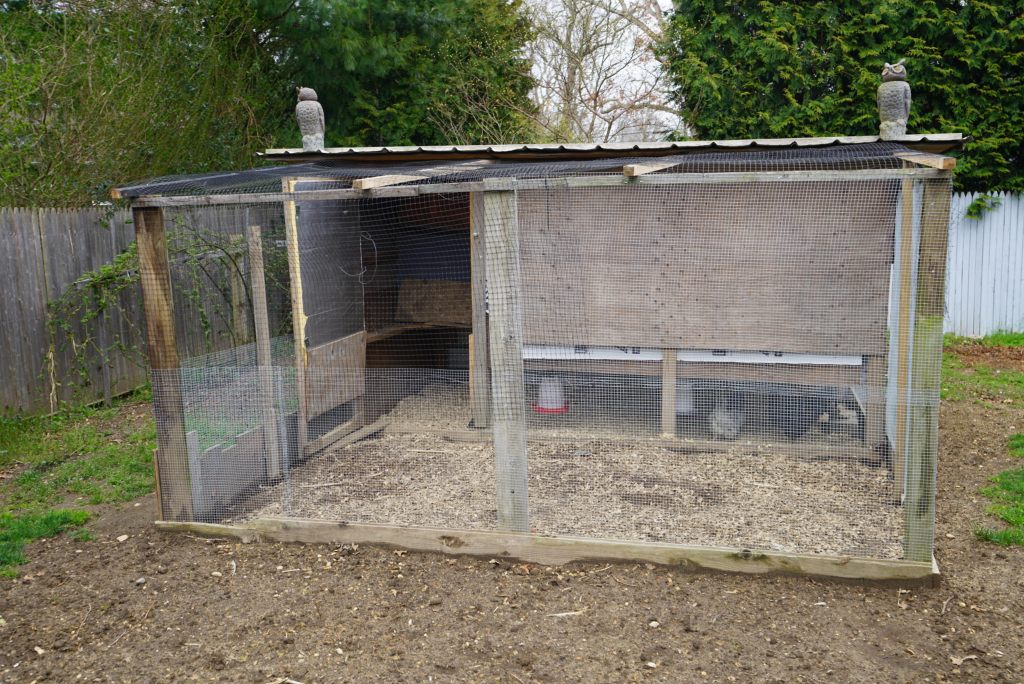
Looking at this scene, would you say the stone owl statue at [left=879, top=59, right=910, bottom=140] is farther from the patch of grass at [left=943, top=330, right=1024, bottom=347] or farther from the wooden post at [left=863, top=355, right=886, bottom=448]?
the patch of grass at [left=943, top=330, right=1024, bottom=347]

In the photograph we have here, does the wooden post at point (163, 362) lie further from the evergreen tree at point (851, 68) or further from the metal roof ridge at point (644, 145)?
the evergreen tree at point (851, 68)

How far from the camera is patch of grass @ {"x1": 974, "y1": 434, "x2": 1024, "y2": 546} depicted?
13.6 ft

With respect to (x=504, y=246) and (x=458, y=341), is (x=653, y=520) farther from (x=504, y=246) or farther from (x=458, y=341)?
(x=458, y=341)

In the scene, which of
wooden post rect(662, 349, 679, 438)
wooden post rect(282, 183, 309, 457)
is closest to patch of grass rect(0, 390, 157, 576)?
wooden post rect(282, 183, 309, 457)

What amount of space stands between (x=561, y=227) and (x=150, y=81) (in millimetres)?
4941

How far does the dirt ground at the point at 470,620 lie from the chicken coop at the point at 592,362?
182 mm

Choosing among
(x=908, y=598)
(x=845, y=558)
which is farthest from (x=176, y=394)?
(x=908, y=598)

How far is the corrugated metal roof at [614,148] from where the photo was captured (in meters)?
4.56

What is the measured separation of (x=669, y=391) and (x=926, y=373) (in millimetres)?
2183

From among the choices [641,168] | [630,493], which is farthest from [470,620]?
[641,168]

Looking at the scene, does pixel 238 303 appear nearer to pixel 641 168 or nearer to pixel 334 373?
pixel 334 373

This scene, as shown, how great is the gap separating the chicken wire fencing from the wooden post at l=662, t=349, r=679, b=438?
2 cm

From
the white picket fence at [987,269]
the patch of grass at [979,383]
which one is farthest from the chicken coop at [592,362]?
the white picket fence at [987,269]

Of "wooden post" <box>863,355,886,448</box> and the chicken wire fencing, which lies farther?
"wooden post" <box>863,355,886,448</box>
